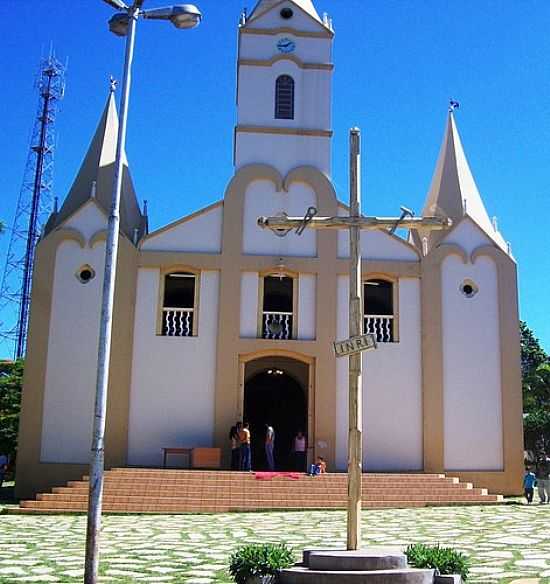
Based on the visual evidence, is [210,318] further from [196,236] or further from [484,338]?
[484,338]

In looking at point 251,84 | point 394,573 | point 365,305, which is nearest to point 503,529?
point 394,573

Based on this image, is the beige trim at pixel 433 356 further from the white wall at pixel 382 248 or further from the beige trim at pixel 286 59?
the beige trim at pixel 286 59

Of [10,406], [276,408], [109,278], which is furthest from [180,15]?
[10,406]

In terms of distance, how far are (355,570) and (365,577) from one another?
0.70ft

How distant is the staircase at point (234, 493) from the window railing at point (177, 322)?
4.08 m

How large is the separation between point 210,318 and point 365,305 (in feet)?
14.3

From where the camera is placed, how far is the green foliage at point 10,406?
27219 millimetres

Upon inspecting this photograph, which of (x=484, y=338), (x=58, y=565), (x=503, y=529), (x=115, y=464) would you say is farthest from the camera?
(x=484, y=338)

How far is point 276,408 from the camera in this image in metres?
24.9

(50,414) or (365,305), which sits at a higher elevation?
(365,305)

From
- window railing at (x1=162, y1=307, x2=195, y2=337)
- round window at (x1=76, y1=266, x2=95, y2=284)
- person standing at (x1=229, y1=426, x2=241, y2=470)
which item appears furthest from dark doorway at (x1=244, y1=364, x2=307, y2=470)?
round window at (x1=76, y1=266, x2=95, y2=284)

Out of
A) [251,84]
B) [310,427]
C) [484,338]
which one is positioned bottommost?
[310,427]

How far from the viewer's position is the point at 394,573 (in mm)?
6973

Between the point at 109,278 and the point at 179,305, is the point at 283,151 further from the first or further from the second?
the point at 109,278
